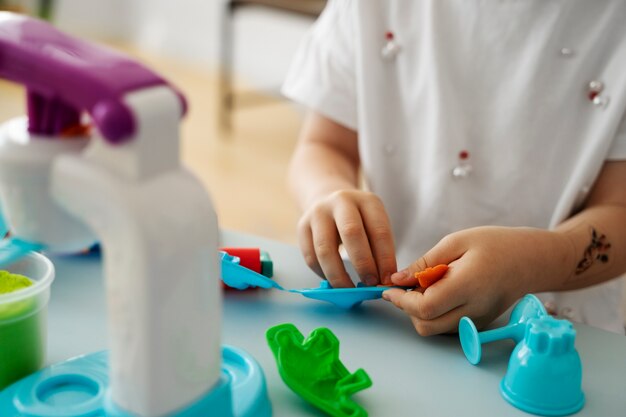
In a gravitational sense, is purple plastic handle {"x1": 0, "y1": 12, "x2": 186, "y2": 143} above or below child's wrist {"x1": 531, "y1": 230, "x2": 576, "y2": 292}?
above

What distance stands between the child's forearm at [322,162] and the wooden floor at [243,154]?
3.21 feet

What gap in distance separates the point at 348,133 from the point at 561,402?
477 millimetres

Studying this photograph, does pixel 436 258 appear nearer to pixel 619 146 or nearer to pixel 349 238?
pixel 349 238

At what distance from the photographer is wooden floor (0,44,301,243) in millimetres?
2072

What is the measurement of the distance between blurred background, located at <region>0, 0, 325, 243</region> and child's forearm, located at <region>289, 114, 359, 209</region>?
107 centimetres

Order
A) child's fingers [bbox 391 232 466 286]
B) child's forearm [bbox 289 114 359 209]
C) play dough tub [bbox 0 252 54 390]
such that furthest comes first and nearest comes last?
1. child's forearm [bbox 289 114 359 209]
2. child's fingers [bbox 391 232 466 286]
3. play dough tub [bbox 0 252 54 390]

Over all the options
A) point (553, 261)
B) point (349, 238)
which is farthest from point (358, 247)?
point (553, 261)

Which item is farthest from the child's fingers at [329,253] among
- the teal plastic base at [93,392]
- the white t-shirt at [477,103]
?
the white t-shirt at [477,103]

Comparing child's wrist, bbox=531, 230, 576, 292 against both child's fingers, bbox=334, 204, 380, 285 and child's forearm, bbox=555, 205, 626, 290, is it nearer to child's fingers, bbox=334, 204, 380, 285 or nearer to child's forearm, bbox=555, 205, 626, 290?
child's forearm, bbox=555, 205, 626, 290

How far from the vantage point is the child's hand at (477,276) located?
518mm

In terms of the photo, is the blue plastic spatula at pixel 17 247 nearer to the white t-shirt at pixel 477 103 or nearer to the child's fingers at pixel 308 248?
the child's fingers at pixel 308 248

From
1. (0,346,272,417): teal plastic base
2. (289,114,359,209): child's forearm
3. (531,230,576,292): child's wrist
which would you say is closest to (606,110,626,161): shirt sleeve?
(531,230,576,292): child's wrist

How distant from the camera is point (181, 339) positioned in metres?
0.36

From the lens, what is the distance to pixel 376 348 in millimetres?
518
